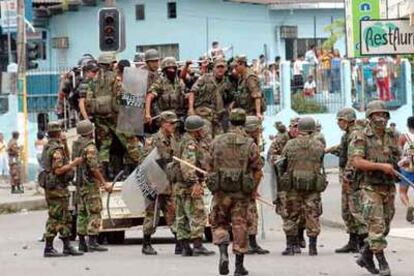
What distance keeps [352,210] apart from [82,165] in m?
3.56

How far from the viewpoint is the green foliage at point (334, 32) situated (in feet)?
139

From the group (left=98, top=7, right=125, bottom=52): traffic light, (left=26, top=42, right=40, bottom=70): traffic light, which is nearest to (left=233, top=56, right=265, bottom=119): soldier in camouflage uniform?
(left=98, top=7, right=125, bottom=52): traffic light

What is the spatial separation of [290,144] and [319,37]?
1164 inches

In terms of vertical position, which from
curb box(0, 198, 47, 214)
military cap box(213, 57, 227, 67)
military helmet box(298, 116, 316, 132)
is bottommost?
curb box(0, 198, 47, 214)

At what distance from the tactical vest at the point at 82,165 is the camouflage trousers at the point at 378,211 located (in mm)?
4566

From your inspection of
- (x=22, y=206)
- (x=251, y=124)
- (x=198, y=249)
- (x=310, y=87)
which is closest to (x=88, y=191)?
(x=198, y=249)

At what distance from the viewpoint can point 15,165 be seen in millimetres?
32781

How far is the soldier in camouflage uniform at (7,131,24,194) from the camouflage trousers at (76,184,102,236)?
52.0 feet

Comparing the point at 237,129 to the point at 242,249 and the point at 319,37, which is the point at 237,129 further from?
the point at 319,37

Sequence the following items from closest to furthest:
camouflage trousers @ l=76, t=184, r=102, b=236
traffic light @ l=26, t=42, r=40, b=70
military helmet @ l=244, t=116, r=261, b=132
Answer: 1. military helmet @ l=244, t=116, r=261, b=132
2. camouflage trousers @ l=76, t=184, r=102, b=236
3. traffic light @ l=26, t=42, r=40, b=70

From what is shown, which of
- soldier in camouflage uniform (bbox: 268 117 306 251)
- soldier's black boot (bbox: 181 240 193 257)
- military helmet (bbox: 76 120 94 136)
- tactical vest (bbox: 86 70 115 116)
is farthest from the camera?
tactical vest (bbox: 86 70 115 116)

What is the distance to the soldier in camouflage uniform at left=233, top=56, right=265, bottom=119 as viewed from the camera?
1817cm

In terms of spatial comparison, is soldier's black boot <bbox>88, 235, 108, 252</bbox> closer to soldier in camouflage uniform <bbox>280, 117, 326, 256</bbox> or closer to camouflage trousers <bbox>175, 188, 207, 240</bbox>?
camouflage trousers <bbox>175, 188, 207, 240</bbox>

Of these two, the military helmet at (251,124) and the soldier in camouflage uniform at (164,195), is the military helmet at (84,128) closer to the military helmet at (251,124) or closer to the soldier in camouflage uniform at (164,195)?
the soldier in camouflage uniform at (164,195)
